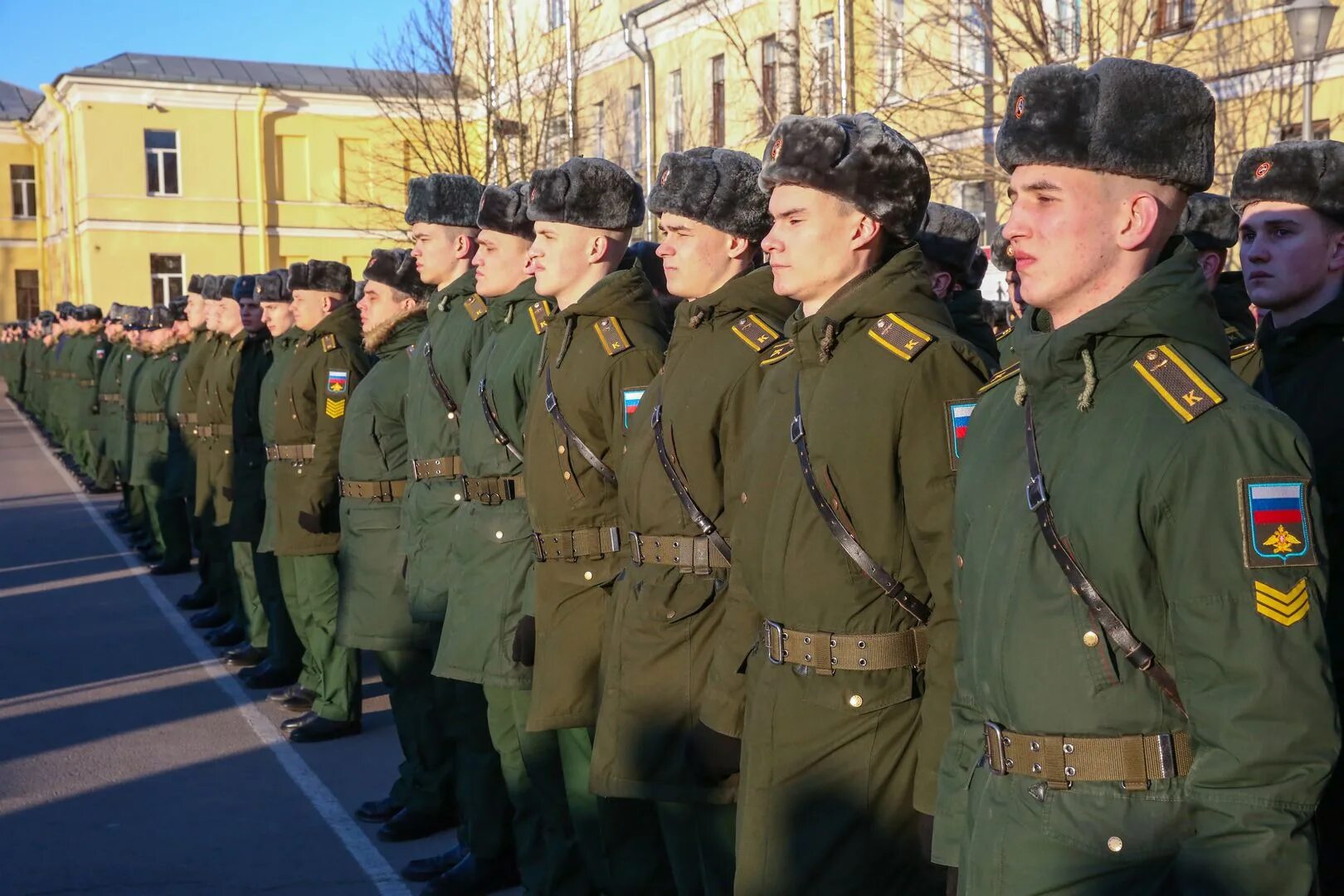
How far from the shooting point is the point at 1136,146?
2602 mm

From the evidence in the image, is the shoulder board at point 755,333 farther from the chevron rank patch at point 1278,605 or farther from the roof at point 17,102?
the roof at point 17,102

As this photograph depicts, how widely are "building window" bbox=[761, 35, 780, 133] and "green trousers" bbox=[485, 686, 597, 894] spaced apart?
14.7 m

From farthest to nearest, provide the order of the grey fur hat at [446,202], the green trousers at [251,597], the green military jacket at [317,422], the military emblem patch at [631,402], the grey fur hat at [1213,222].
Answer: the green trousers at [251,597] → the green military jacket at [317,422] → the grey fur hat at [446,202] → the grey fur hat at [1213,222] → the military emblem patch at [631,402]

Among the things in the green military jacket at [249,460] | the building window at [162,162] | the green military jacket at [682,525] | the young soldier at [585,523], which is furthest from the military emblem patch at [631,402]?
the building window at [162,162]

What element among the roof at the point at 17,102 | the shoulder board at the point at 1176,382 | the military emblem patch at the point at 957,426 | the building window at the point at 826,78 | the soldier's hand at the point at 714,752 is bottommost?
the soldier's hand at the point at 714,752

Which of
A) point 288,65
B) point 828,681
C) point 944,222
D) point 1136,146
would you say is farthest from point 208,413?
point 288,65

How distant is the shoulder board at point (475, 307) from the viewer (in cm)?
584

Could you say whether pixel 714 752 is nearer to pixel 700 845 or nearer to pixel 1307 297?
pixel 700 845

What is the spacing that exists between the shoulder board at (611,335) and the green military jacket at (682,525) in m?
0.48

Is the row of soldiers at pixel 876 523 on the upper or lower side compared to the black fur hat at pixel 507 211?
lower

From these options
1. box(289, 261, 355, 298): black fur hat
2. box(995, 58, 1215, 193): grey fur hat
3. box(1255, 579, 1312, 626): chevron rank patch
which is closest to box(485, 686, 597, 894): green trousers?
box(995, 58, 1215, 193): grey fur hat

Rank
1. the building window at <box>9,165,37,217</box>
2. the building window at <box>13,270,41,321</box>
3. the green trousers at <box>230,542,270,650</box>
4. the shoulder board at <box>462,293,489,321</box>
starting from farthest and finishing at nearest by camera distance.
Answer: the building window at <box>9,165,37,217</box> → the building window at <box>13,270,41,321</box> → the green trousers at <box>230,542,270,650</box> → the shoulder board at <box>462,293,489,321</box>

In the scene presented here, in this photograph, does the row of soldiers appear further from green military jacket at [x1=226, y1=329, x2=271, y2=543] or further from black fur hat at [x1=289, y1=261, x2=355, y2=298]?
green military jacket at [x1=226, y1=329, x2=271, y2=543]

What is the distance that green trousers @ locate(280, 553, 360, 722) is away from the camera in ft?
26.0
